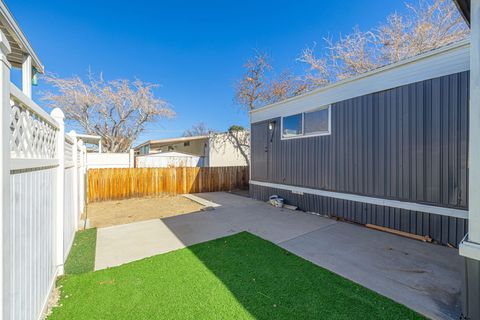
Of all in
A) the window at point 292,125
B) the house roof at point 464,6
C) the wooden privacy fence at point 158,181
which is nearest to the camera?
the house roof at point 464,6

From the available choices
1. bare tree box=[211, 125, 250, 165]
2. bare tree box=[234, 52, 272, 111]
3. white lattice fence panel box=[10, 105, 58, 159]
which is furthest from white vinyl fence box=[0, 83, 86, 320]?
bare tree box=[234, 52, 272, 111]

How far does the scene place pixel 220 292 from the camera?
248cm

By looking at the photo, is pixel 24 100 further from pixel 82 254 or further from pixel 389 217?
pixel 389 217

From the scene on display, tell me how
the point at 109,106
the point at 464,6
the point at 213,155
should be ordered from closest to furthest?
the point at 464,6 → the point at 213,155 → the point at 109,106

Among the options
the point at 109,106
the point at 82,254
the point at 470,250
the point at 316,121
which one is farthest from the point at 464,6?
the point at 109,106

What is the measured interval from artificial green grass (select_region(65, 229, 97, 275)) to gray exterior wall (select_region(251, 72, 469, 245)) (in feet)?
16.9

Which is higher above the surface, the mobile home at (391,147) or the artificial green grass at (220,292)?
the mobile home at (391,147)

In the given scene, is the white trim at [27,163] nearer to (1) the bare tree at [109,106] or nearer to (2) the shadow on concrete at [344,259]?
(2) the shadow on concrete at [344,259]

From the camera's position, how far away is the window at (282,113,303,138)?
670 cm

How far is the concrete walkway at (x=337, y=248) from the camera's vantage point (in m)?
2.49

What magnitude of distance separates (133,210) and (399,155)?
7.02 m

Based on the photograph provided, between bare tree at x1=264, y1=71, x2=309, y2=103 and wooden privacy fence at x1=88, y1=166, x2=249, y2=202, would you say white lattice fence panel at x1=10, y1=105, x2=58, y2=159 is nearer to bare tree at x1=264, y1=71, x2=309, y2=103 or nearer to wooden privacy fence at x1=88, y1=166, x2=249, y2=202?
wooden privacy fence at x1=88, y1=166, x2=249, y2=202

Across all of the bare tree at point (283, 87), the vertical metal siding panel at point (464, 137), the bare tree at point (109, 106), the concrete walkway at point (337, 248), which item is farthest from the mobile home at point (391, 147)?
the bare tree at point (109, 106)

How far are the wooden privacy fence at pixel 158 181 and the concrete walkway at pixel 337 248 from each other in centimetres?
400
